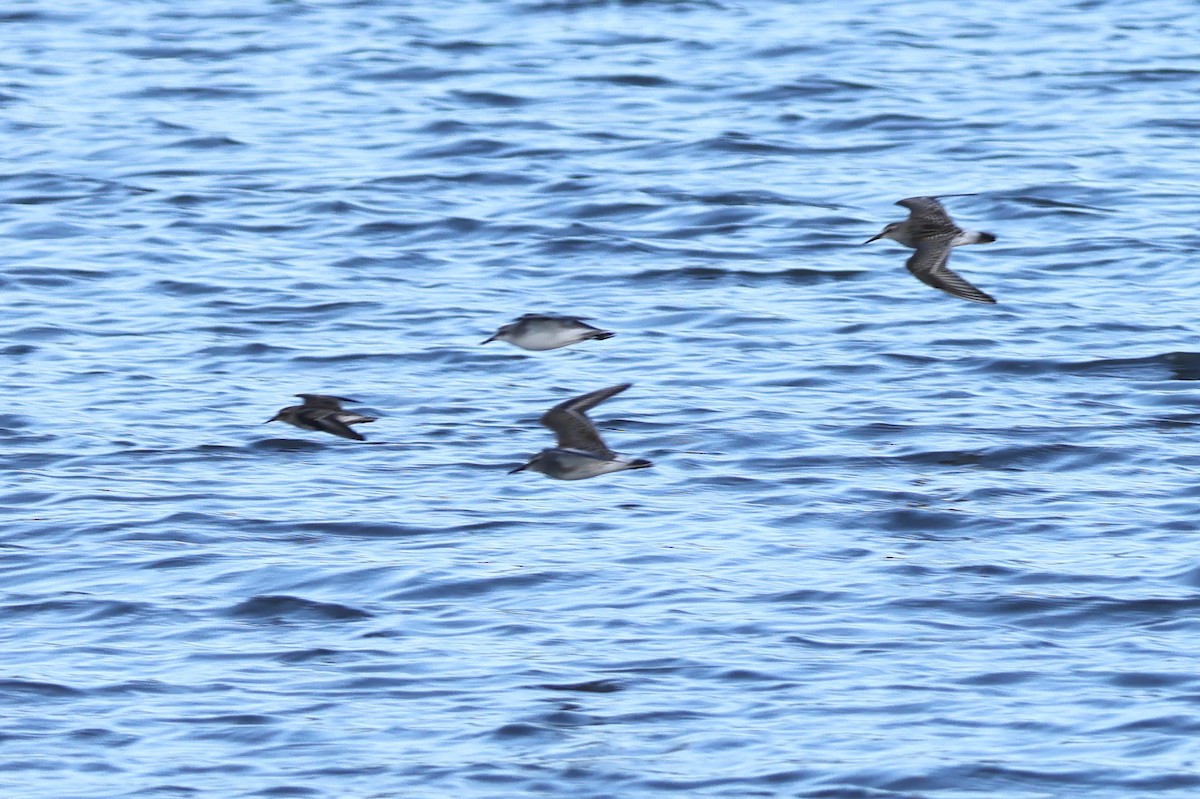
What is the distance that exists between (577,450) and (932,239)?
7.42 ft

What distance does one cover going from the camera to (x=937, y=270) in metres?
10.2

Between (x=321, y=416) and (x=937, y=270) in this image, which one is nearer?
(x=321, y=416)

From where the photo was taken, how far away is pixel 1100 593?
8734 mm

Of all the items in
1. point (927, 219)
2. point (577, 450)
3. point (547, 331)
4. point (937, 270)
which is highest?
point (927, 219)

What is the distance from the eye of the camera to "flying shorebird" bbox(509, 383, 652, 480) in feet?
29.3

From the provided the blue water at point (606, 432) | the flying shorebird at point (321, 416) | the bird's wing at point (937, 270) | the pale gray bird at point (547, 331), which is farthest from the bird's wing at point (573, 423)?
the bird's wing at point (937, 270)

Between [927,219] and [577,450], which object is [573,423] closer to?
[577,450]

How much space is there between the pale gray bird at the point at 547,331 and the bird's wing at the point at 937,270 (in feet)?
4.91

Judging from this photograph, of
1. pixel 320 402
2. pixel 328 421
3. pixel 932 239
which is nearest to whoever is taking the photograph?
pixel 328 421

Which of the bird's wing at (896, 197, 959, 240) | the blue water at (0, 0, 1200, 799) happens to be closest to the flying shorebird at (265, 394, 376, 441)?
the blue water at (0, 0, 1200, 799)

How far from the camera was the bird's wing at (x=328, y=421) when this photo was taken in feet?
30.5

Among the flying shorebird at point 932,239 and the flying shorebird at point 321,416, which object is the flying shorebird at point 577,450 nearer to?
the flying shorebird at point 321,416

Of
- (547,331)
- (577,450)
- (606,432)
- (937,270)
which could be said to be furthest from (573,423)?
(937,270)

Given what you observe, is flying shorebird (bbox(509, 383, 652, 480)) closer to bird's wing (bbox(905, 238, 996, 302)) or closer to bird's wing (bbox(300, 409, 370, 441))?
bird's wing (bbox(300, 409, 370, 441))
